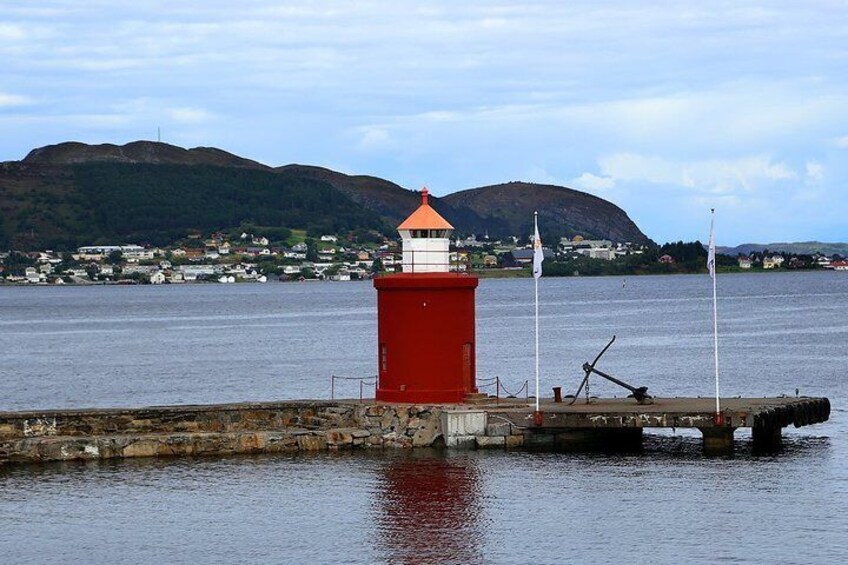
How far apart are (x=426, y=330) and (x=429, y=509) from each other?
7.78 meters

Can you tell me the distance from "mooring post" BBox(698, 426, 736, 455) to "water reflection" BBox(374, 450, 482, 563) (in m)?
5.52

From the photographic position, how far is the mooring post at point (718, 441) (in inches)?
1479

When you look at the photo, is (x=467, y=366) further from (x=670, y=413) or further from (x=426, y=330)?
(x=670, y=413)

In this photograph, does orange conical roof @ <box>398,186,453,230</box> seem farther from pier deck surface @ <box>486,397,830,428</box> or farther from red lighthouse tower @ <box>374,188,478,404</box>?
pier deck surface @ <box>486,397,830,428</box>

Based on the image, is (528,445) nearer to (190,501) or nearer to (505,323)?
(190,501)

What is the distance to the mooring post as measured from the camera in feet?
123

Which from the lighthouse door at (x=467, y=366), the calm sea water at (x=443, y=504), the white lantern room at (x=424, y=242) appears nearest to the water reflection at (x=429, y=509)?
the calm sea water at (x=443, y=504)

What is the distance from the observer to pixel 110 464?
37.5 meters

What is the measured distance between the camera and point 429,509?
106ft

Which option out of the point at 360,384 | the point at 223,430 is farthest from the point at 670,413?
the point at 360,384

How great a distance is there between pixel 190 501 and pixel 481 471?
653 centimetres

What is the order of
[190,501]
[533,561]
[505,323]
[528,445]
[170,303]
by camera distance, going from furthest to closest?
1. [170,303]
2. [505,323]
3. [528,445]
4. [190,501]
5. [533,561]

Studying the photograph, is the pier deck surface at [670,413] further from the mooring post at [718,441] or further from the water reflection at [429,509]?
the water reflection at [429,509]

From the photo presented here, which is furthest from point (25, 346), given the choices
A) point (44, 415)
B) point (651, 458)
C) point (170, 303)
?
point (170, 303)
